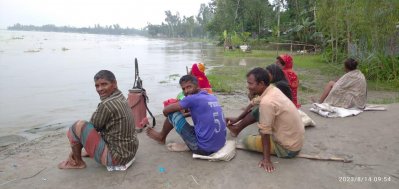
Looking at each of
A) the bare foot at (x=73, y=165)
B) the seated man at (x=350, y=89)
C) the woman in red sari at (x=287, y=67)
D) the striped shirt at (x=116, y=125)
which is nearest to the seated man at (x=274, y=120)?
the striped shirt at (x=116, y=125)

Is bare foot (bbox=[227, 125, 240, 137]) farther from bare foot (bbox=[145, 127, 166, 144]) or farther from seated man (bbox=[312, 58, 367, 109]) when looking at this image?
seated man (bbox=[312, 58, 367, 109])

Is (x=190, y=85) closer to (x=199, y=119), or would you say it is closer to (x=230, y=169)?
(x=199, y=119)

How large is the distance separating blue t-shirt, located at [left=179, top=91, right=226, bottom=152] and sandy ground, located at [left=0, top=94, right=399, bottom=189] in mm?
292

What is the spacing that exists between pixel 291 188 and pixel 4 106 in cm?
900

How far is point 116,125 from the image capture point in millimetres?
3820

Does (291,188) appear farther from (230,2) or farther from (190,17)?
(190,17)

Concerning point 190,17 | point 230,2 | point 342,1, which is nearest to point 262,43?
point 230,2

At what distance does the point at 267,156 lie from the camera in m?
3.96

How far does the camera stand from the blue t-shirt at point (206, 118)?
13.3ft

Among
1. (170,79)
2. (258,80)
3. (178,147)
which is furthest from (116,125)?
(170,79)

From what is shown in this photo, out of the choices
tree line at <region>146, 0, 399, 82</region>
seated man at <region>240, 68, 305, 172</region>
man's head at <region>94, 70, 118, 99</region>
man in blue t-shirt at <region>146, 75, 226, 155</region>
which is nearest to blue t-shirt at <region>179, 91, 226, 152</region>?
man in blue t-shirt at <region>146, 75, 226, 155</region>

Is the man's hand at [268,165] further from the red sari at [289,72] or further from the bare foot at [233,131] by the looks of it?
the red sari at [289,72]

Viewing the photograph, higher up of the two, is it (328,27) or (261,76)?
(328,27)

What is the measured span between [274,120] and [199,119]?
0.87 meters
